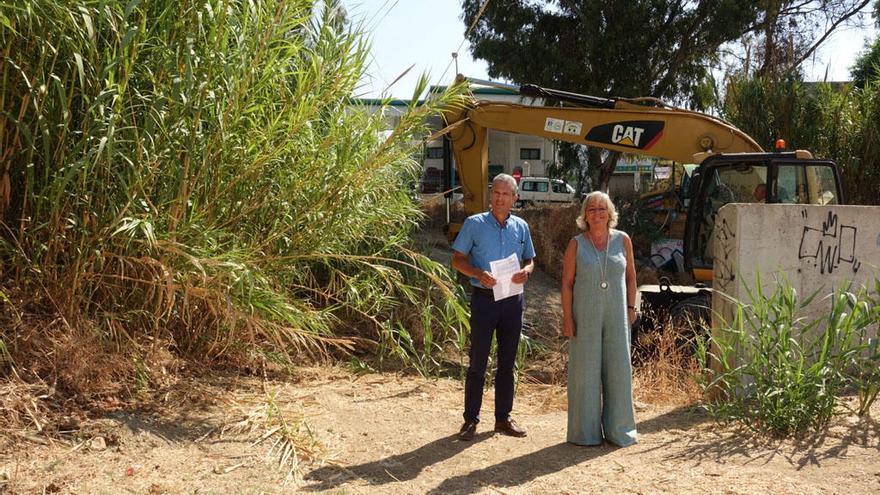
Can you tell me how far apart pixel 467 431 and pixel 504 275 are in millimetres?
1081

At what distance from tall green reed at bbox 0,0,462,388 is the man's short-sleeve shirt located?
56.8 inches

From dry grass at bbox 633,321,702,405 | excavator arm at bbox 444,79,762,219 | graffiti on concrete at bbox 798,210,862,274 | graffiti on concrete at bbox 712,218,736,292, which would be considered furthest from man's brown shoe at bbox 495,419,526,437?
excavator arm at bbox 444,79,762,219

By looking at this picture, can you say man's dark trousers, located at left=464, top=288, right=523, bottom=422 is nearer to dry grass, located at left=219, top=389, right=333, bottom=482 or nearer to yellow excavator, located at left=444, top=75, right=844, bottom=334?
dry grass, located at left=219, top=389, right=333, bottom=482

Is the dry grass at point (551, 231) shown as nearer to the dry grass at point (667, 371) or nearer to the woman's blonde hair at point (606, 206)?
the dry grass at point (667, 371)

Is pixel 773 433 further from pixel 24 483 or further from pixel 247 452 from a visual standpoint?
pixel 24 483

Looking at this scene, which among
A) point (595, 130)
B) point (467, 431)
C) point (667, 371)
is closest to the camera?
point (467, 431)

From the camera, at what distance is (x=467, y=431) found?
222 inches

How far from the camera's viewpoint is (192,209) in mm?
5773

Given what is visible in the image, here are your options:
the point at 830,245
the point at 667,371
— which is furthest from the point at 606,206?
the point at 667,371

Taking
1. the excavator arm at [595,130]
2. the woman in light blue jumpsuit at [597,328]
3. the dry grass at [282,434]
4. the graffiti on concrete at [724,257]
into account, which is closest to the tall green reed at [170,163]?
the dry grass at [282,434]

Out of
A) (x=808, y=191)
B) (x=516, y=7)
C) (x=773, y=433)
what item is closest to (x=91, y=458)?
(x=773, y=433)

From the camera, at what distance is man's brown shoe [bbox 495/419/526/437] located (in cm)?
573

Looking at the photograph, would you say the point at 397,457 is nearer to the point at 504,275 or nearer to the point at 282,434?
the point at 282,434

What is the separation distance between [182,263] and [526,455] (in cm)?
257
